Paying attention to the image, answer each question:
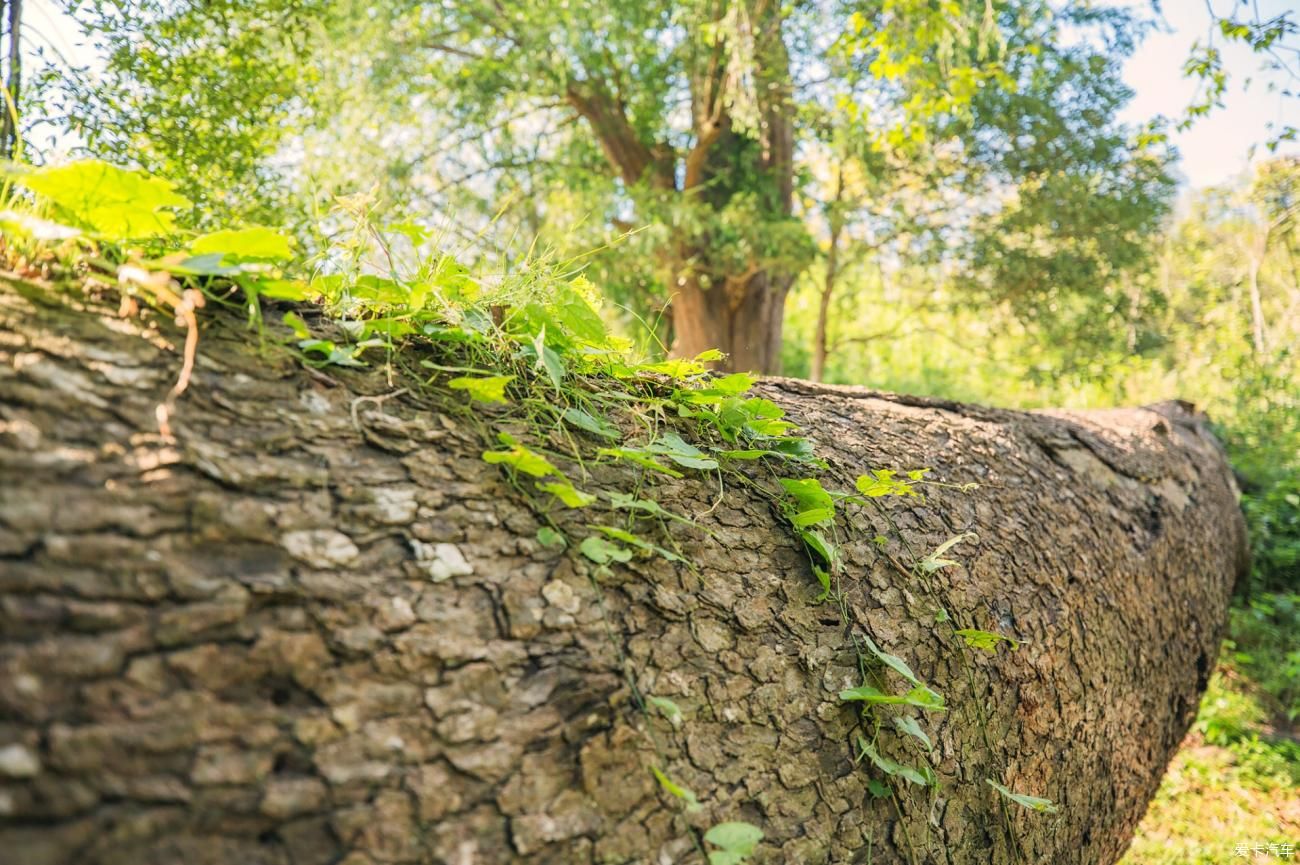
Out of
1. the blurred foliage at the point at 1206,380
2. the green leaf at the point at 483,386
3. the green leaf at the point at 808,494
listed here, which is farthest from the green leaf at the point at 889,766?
the blurred foliage at the point at 1206,380

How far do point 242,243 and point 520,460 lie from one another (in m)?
0.45

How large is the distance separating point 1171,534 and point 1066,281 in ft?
19.5

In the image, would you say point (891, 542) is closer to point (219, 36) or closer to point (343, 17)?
point (219, 36)

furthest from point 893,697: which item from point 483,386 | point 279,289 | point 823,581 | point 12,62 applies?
point 12,62

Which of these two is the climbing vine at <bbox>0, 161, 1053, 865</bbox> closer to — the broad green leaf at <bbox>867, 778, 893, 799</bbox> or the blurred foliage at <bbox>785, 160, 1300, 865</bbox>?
the broad green leaf at <bbox>867, 778, 893, 799</bbox>

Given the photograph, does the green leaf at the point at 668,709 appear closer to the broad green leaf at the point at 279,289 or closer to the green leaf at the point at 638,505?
the green leaf at the point at 638,505

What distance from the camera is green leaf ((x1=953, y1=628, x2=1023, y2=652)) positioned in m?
1.41

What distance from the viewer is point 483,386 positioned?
1115mm

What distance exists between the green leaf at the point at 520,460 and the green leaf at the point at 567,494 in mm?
20

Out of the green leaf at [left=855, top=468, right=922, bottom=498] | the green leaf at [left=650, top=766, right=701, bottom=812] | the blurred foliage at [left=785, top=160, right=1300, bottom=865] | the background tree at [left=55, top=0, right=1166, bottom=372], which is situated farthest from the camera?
the background tree at [left=55, top=0, right=1166, bottom=372]

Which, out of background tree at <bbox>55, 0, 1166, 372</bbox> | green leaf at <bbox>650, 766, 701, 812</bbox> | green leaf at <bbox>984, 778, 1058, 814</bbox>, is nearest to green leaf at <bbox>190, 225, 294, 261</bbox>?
green leaf at <bbox>650, 766, 701, 812</bbox>

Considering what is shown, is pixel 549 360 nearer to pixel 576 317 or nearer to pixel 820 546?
pixel 576 317

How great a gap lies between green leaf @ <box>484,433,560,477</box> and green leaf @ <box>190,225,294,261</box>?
0.39m

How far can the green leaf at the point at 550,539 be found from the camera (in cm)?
102
